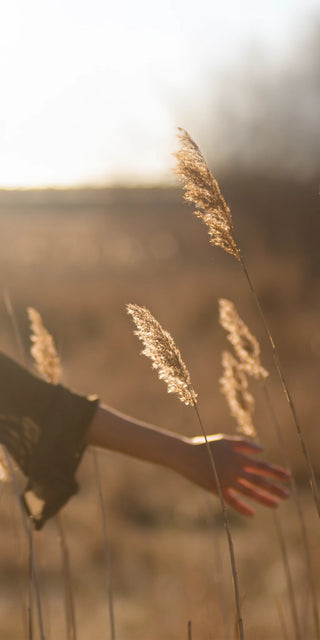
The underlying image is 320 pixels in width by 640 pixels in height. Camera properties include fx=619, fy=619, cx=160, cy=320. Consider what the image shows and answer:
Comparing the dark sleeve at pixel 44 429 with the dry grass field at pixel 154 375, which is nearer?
the dark sleeve at pixel 44 429

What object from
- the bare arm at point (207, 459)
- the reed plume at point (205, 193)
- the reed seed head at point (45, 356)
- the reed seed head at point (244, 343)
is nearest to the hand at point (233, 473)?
the bare arm at point (207, 459)

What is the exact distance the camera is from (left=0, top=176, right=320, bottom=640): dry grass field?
2527mm

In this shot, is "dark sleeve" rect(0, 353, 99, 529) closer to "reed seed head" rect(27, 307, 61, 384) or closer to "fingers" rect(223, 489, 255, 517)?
"reed seed head" rect(27, 307, 61, 384)

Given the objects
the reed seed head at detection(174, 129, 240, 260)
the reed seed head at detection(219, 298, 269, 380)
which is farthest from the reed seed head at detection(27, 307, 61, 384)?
the reed seed head at detection(174, 129, 240, 260)

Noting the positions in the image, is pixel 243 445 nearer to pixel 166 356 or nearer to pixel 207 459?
pixel 207 459

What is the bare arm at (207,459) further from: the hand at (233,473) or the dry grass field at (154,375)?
the dry grass field at (154,375)

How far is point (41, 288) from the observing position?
6.51m

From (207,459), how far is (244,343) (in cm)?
33

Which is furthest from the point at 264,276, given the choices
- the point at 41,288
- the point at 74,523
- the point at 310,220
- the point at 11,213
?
the point at 11,213

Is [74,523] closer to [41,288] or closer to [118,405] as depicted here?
[118,405]

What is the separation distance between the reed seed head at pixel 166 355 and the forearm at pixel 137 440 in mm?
220

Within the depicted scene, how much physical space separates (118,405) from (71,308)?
5.96 feet

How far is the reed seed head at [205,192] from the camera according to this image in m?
0.95

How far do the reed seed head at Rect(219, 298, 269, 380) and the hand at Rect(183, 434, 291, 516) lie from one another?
244 mm
